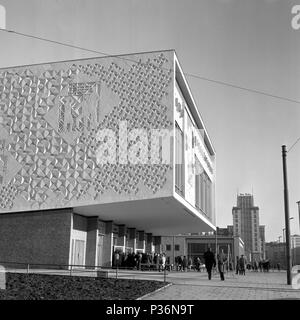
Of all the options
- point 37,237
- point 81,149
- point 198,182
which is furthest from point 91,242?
point 198,182

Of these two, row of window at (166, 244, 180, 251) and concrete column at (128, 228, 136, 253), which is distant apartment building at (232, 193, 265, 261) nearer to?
row of window at (166, 244, 180, 251)

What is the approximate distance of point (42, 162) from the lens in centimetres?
3212

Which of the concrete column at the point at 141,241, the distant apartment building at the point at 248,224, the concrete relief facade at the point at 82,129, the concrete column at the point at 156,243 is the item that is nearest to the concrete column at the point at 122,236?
the concrete column at the point at 141,241

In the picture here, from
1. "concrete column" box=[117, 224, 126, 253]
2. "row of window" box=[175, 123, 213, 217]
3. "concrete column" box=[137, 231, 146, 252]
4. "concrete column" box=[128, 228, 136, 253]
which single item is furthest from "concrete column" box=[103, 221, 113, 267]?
"concrete column" box=[137, 231, 146, 252]

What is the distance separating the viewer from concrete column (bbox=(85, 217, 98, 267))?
3453 cm

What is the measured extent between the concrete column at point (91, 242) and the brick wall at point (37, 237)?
4.12 m

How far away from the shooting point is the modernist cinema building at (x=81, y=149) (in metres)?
30.8

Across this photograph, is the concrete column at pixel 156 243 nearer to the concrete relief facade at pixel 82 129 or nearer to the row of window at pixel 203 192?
the row of window at pixel 203 192

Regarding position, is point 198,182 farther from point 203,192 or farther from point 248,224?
point 248,224

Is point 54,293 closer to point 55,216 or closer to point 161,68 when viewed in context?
point 55,216

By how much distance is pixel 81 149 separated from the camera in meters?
31.8

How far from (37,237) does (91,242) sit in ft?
16.2
